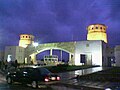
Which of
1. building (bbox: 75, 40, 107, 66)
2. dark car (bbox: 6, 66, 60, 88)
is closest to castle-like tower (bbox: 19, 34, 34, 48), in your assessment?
building (bbox: 75, 40, 107, 66)

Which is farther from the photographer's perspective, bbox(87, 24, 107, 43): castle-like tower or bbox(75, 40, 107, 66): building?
bbox(87, 24, 107, 43): castle-like tower

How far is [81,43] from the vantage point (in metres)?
56.7

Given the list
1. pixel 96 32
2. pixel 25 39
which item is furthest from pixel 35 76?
pixel 25 39

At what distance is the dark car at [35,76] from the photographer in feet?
50.9

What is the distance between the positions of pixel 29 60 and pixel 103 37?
24602 mm

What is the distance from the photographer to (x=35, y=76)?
15.9 metres

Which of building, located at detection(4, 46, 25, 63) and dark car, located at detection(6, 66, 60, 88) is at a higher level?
building, located at detection(4, 46, 25, 63)

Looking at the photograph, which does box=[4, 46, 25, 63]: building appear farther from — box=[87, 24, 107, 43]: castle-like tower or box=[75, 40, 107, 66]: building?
box=[87, 24, 107, 43]: castle-like tower

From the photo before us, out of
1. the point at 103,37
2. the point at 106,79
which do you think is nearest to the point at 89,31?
the point at 103,37

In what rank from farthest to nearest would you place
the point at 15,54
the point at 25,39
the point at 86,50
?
1. the point at 25,39
2. the point at 15,54
3. the point at 86,50

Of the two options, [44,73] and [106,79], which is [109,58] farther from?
[44,73]

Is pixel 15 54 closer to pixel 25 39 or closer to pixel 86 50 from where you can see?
pixel 25 39

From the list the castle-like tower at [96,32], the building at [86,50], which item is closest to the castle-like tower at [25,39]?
the building at [86,50]

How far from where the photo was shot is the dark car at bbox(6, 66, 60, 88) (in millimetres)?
15520
